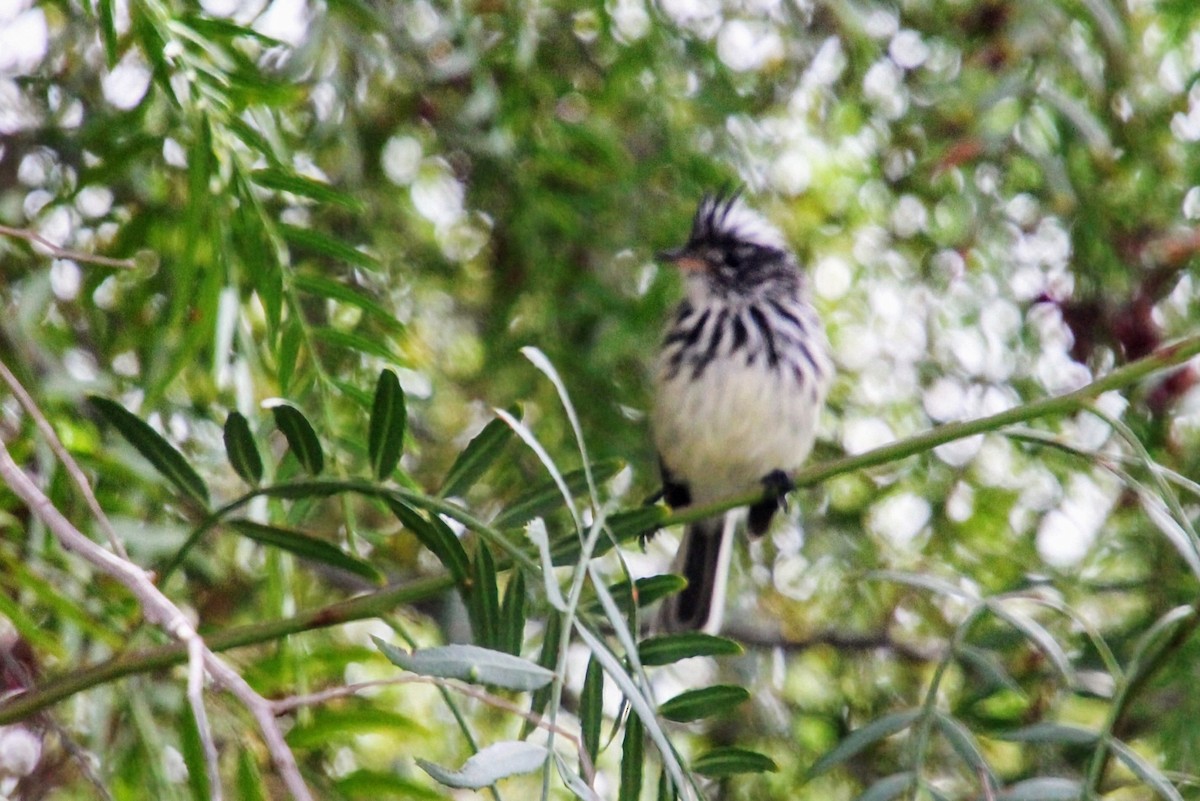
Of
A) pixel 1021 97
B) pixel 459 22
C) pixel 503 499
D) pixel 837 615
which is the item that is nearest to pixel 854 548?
pixel 837 615

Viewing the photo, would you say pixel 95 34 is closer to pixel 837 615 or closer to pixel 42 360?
Result: pixel 42 360

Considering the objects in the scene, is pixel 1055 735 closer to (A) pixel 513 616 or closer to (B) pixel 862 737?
(B) pixel 862 737

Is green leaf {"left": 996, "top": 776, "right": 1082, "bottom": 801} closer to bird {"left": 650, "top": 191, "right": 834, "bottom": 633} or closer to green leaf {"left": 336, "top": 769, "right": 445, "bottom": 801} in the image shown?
green leaf {"left": 336, "top": 769, "right": 445, "bottom": 801}

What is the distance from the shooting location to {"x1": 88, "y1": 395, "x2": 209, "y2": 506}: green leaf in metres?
1.66

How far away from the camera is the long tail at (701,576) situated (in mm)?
4488

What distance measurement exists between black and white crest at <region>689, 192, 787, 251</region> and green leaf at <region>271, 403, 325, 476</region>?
8.60 feet

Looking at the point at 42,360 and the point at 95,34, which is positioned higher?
the point at 95,34

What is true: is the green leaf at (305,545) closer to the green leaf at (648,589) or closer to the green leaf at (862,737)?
the green leaf at (648,589)

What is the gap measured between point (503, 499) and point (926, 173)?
138 centimetres

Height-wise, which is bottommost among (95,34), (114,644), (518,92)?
(114,644)

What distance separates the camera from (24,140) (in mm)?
3365

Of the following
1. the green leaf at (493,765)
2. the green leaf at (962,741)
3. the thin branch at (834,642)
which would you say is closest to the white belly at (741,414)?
the thin branch at (834,642)

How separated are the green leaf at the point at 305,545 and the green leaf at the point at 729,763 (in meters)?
0.41

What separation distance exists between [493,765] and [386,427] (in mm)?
508
